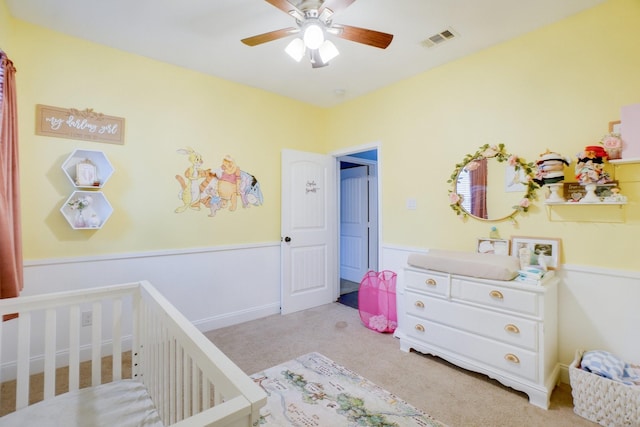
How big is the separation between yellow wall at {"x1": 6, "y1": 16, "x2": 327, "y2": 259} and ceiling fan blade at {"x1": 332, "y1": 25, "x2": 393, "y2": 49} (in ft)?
5.43

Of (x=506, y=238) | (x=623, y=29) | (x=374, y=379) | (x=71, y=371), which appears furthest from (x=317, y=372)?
(x=623, y=29)

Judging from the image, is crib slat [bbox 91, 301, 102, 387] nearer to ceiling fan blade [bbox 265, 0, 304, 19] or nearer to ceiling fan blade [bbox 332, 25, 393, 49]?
ceiling fan blade [bbox 265, 0, 304, 19]

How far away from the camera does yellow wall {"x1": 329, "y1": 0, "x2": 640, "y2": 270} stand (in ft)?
6.14

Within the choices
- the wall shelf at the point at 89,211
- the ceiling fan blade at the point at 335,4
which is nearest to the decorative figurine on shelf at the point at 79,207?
the wall shelf at the point at 89,211

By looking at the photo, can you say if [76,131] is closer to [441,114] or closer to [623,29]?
[441,114]

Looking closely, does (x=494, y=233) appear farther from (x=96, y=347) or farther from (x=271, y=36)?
(x=96, y=347)

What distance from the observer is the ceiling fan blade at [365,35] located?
1743 millimetres

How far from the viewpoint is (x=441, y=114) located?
2.72 m

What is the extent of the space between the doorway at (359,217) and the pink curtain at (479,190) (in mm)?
2055

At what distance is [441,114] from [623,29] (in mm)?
1190

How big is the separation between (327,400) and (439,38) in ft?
8.86

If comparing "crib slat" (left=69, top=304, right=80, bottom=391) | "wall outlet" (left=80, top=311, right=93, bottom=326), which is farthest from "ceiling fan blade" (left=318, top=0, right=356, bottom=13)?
"wall outlet" (left=80, top=311, right=93, bottom=326)

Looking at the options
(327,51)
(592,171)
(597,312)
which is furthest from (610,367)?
(327,51)

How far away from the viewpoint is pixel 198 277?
2.87 m
